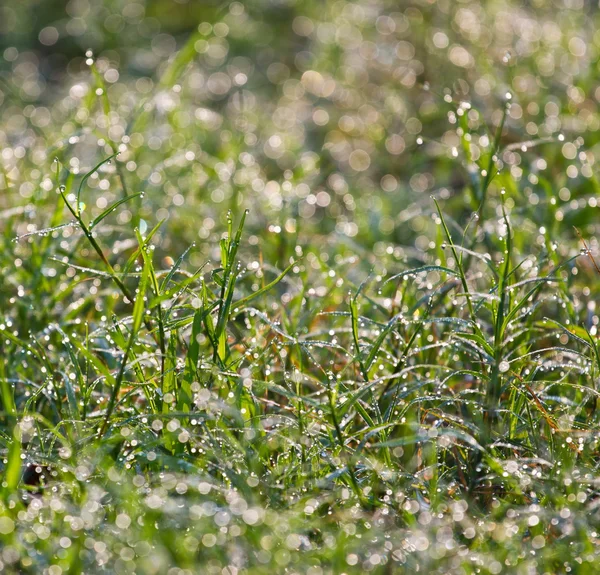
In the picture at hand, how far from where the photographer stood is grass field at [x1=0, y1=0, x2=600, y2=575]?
141 centimetres

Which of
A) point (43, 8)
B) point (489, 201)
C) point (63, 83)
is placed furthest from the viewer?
point (43, 8)

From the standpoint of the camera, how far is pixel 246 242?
2588 mm

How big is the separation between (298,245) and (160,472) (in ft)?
3.62

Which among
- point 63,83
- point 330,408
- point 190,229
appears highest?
point 330,408

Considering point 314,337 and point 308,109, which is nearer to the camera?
point 314,337

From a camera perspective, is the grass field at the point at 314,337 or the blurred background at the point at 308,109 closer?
the grass field at the point at 314,337

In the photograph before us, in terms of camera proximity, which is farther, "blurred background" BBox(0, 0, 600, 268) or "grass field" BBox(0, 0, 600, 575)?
"blurred background" BBox(0, 0, 600, 268)

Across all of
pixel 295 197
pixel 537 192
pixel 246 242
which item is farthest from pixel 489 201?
pixel 246 242

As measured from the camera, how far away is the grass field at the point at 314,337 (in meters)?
1.41

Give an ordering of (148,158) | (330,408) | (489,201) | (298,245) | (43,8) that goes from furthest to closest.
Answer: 1. (43,8)
2. (148,158)
3. (489,201)
4. (298,245)
5. (330,408)

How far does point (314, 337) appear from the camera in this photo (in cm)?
209

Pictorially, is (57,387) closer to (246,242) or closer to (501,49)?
(246,242)

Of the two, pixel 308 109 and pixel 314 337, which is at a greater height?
pixel 314 337

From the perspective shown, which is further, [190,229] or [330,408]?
[190,229]
